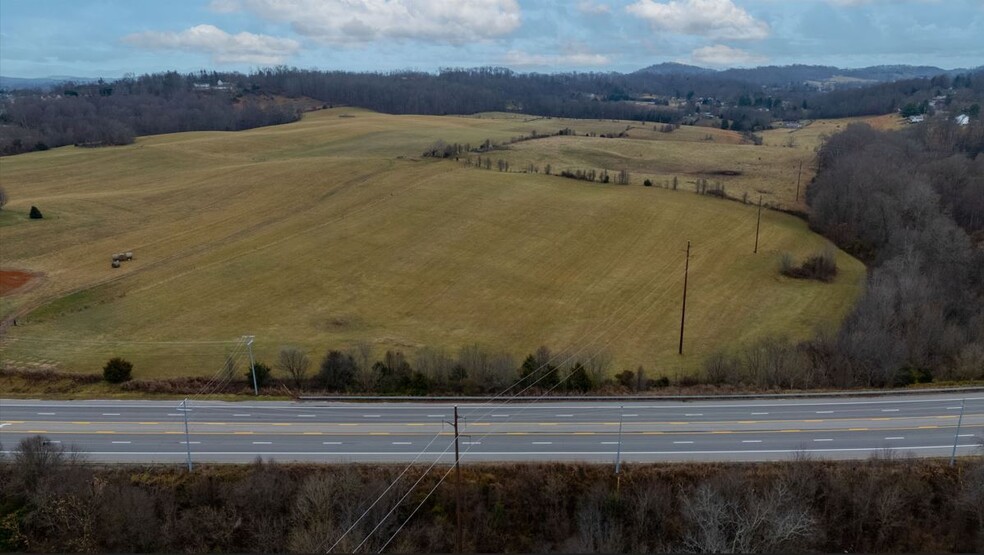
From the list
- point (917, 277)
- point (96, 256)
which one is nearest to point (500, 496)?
point (917, 277)

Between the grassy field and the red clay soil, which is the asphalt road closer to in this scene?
the grassy field

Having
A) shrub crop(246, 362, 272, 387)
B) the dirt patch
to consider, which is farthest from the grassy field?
shrub crop(246, 362, 272, 387)

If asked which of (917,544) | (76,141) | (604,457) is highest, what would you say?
(76,141)

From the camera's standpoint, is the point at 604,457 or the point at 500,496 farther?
the point at 604,457

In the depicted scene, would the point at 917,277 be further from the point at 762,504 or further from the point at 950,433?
the point at 762,504

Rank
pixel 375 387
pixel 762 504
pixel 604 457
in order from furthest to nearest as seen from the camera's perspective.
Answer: pixel 375 387 < pixel 604 457 < pixel 762 504

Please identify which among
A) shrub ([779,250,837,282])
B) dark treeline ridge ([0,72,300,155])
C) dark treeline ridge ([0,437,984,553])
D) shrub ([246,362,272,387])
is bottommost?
dark treeline ridge ([0,437,984,553])

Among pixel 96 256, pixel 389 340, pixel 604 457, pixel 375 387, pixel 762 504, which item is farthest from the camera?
pixel 96 256
